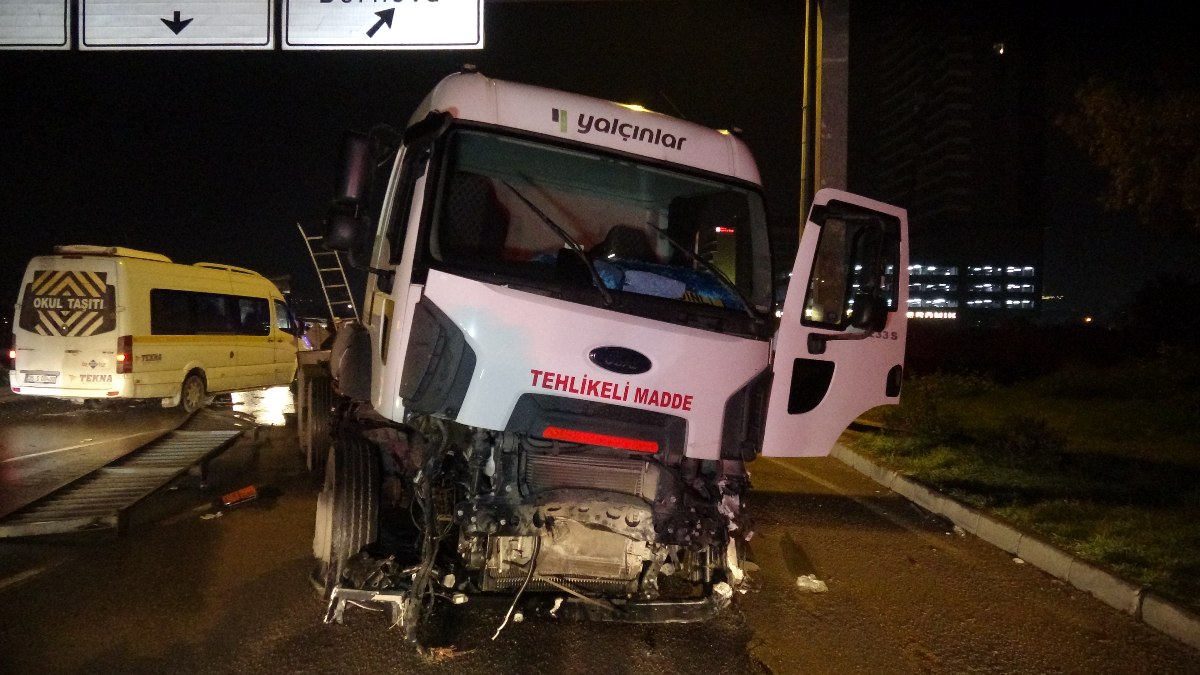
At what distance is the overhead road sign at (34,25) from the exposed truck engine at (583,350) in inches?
260

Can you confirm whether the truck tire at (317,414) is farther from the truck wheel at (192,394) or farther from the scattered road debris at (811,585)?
the truck wheel at (192,394)

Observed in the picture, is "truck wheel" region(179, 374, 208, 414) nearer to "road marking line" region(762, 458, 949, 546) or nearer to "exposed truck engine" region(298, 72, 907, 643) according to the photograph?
"road marking line" region(762, 458, 949, 546)

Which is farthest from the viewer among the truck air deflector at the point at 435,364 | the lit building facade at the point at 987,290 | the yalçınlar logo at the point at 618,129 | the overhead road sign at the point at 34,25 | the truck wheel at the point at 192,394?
the lit building facade at the point at 987,290

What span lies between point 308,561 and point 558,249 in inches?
115

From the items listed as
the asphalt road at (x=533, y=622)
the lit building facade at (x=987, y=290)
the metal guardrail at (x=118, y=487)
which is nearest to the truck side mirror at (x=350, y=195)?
the asphalt road at (x=533, y=622)

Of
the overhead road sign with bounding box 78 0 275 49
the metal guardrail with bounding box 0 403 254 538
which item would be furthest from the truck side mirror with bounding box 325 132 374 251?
the overhead road sign with bounding box 78 0 275 49

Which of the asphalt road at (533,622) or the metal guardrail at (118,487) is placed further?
the metal guardrail at (118,487)

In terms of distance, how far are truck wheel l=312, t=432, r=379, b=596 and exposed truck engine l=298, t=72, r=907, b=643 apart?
12mm

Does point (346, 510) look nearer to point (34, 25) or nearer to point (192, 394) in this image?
point (34, 25)

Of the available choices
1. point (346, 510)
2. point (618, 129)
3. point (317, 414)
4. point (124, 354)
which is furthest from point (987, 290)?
point (346, 510)

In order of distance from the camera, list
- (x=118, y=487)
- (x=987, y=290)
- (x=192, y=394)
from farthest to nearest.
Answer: (x=987, y=290) → (x=192, y=394) → (x=118, y=487)

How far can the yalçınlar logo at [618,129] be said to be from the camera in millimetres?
4129

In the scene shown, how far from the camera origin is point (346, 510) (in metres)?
4.26

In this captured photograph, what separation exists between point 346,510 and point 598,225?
2.06 meters
